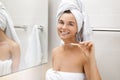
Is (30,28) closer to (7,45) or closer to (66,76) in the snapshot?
(7,45)

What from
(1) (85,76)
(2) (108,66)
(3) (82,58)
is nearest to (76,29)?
(3) (82,58)

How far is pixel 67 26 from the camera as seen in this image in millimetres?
1130

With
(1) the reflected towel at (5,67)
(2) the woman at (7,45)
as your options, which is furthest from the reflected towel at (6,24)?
(1) the reflected towel at (5,67)

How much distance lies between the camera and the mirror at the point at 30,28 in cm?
124

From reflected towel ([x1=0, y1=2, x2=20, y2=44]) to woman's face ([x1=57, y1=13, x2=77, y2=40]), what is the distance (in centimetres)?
29

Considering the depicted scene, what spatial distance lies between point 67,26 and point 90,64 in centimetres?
25

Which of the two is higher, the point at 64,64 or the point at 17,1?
the point at 17,1

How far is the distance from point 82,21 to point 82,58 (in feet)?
0.68

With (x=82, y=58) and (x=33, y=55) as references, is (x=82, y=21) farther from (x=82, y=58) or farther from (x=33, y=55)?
(x=33, y=55)

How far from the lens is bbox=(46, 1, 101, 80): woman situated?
110 cm

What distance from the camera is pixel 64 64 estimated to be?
116 cm

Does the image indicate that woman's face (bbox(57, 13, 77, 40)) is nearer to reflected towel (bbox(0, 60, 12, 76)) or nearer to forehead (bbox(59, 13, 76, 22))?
forehead (bbox(59, 13, 76, 22))

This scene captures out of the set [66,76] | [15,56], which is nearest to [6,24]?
[15,56]

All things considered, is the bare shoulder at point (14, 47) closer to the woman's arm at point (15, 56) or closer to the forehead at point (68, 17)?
the woman's arm at point (15, 56)
